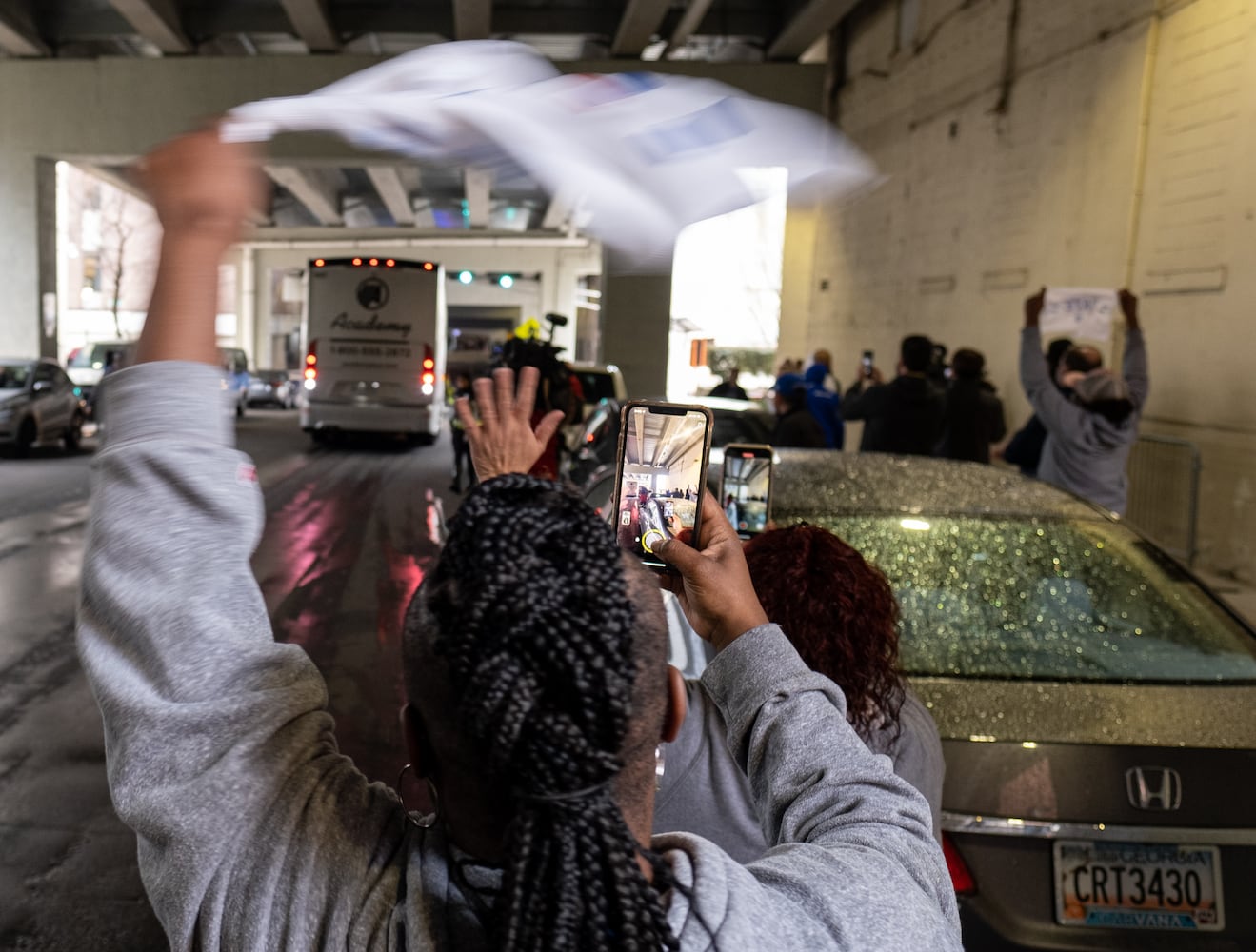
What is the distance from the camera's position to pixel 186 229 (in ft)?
4.08

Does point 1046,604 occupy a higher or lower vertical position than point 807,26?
lower

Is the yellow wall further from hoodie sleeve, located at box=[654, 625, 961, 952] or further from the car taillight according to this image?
hoodie sleeve, located at box=[654, 625, 961, 952]

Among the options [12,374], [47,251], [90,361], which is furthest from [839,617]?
[90,361]

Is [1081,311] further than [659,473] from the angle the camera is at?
Yes

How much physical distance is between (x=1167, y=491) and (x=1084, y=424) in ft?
12.8

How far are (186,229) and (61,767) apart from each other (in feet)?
16.2

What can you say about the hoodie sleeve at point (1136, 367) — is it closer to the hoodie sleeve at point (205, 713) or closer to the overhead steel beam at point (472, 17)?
the hoodie sleeve at point (205, 713)

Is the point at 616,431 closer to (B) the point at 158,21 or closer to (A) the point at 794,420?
(A) the point at 794,420

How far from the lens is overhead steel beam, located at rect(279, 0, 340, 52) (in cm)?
1885

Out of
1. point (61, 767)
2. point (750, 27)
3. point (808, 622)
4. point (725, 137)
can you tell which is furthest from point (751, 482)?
point (750, 27)

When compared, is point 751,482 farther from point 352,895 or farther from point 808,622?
point 352,895

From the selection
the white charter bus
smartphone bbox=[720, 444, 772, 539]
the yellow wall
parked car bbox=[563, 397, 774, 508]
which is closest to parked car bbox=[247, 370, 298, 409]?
the white charter bus

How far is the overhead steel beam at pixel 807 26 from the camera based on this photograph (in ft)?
58.6

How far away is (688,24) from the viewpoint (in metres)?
18.7
